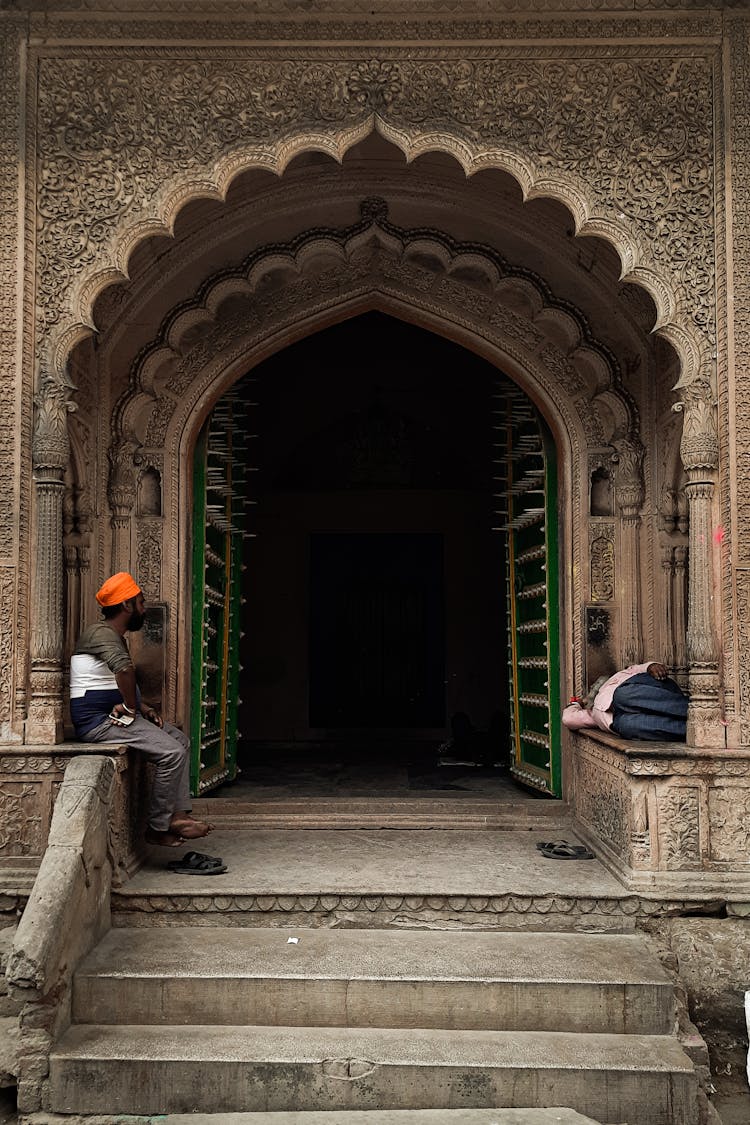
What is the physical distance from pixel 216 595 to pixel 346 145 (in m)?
2.95

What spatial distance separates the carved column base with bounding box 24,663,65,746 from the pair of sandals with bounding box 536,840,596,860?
2.51 meters

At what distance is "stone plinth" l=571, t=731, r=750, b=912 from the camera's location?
15.2 ft

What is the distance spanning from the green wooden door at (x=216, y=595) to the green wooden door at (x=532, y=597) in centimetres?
191

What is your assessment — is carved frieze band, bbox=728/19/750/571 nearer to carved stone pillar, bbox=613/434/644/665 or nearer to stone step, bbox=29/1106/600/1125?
carved stone pillar, bbox=613/434/644/665

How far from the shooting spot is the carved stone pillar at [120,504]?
19.9 feet

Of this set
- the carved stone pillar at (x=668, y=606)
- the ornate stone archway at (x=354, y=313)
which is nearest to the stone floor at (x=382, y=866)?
the ornate stone archway at (x=354, y=313)

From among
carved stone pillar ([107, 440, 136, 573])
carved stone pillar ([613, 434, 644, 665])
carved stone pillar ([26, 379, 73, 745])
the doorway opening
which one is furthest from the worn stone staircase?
the doorway opening

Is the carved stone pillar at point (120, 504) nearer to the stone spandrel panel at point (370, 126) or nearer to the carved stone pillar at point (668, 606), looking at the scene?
the stone spandrel panel at point (370, 126)

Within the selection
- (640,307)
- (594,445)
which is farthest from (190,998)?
(640,307)

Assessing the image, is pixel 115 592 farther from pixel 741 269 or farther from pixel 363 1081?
pixel 741 269

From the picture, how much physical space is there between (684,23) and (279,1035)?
4.95m

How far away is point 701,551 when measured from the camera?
4.91 m

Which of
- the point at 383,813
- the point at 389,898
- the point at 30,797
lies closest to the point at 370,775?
the point at 383,813

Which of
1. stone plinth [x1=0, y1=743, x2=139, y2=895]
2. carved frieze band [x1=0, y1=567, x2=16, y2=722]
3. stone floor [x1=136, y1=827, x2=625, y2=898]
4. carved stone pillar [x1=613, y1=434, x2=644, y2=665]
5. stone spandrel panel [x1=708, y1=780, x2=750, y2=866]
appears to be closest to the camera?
stone floor [x1=136, y1=827, x2=625, y2=898]
